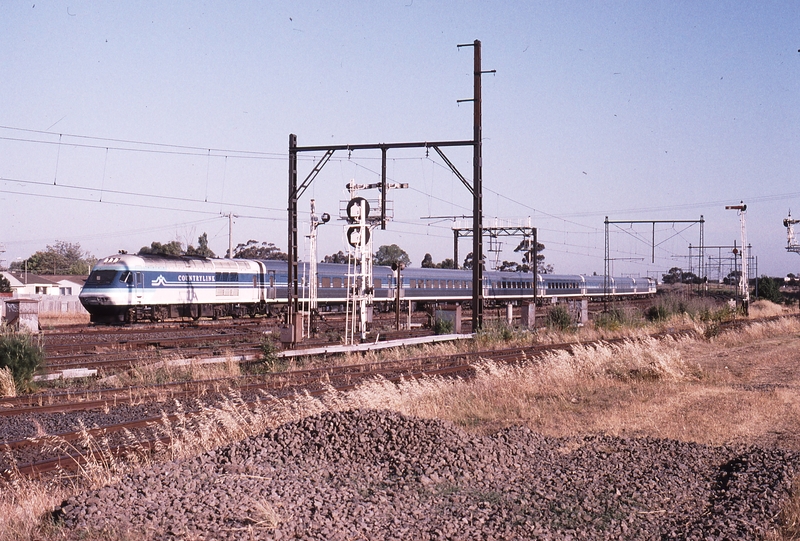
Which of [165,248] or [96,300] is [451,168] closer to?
[96,300]

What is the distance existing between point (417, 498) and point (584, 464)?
2.21m

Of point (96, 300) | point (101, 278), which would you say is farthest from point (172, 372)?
point (101, 278)

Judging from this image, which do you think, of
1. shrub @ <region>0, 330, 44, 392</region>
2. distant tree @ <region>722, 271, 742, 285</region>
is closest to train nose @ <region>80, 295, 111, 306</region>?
shrub @ <region>0, 330, 44, 392</region>

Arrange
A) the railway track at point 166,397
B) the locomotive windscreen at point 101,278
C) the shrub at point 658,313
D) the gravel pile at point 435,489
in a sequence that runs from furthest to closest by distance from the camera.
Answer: the shrub at point 658,313, the locomotive windscreen at point 101,278, the railway track at point 166,397, the gravel pile at point 435,489

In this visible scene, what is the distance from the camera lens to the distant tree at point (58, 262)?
98062 millimetres

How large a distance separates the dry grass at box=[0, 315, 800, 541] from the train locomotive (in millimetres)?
14326

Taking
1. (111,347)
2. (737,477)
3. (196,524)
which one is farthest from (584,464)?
(111,347)

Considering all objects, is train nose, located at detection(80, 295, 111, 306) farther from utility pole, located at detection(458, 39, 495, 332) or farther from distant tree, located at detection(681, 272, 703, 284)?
distant tree, located at detection(681, 272, 703, 284)

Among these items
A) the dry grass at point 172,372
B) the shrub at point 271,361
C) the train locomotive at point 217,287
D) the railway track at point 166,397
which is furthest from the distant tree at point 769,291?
the dry grass at point 172,372

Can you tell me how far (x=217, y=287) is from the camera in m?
36.0

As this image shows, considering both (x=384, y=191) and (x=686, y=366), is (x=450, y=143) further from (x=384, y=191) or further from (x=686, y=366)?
(x=686, y=366)

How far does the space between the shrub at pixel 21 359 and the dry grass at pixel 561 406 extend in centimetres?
198

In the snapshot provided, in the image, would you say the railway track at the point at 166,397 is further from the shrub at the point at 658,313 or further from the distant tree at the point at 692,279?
the distant tree at the point at 692,279

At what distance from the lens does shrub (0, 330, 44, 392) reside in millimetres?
13594
